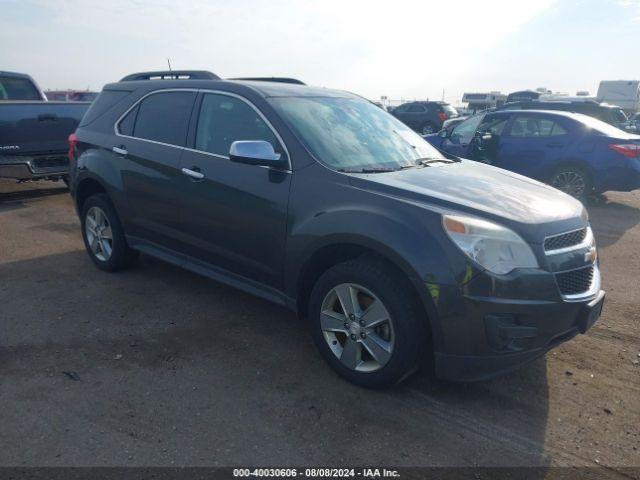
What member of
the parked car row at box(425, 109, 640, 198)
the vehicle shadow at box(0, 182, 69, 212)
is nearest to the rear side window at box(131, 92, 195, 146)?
the vehicle shadow at box(0, 182, 69, 212)

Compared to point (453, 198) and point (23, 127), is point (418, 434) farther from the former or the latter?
point (23, 127)

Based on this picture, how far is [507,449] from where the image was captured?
2676 mm

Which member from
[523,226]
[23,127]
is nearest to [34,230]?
Result: [23,127]

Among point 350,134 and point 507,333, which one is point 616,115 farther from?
point 507,333

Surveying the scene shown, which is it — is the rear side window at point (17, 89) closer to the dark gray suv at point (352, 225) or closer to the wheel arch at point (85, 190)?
the wheel arch at point (85, 190)

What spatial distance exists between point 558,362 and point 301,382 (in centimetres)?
178

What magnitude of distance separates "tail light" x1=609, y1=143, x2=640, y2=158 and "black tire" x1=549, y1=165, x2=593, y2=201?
57 cm

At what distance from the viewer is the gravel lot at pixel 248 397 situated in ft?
8.64

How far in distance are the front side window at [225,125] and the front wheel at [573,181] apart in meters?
6.51

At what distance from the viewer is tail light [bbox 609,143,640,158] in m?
8.07

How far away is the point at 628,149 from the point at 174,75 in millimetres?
6996

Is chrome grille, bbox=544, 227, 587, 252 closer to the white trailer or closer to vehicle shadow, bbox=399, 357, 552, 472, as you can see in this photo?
vehicle shadow, bbox=399, 357, 552, 472

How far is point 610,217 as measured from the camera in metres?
8.08

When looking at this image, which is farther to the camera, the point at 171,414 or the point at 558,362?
the point at 558,362
